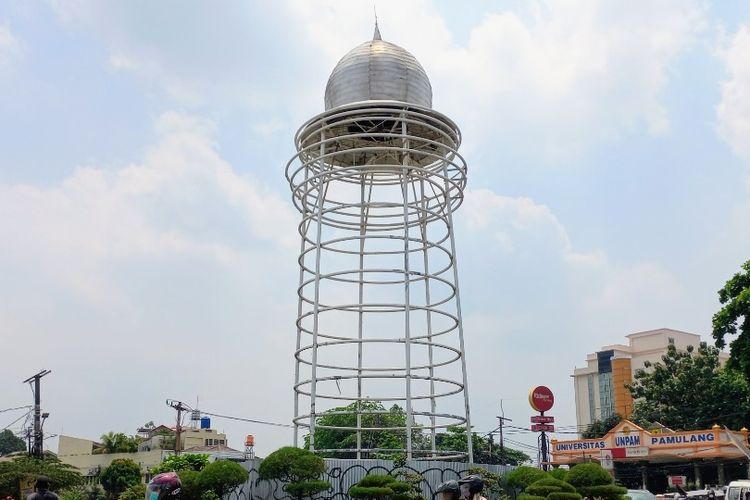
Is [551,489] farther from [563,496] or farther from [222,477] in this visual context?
[222,477]

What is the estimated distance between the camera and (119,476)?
275 feet

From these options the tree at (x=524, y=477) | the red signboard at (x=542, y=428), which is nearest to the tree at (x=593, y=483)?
the tree at (x=524, y=477)

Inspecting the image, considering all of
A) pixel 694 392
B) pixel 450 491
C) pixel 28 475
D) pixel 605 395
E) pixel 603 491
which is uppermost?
pixel 605 395

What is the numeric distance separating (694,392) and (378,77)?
58.1 meters

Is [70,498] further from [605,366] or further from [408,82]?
[605,366]

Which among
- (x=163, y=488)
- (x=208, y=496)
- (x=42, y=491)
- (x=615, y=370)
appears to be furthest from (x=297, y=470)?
(x=615, y=370)

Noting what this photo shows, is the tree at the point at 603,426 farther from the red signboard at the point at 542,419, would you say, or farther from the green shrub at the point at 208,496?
the green shrub at the point at 208,496

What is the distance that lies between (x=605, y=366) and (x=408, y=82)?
413 feet

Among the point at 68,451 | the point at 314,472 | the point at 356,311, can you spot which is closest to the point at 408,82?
the point at 356,311

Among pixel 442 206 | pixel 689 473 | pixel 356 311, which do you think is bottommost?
pixel 689 473

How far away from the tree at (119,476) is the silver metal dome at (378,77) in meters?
63.0

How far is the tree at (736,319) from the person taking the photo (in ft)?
135

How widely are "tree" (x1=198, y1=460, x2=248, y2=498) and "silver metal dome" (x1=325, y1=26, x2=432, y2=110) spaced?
1134 centimetres

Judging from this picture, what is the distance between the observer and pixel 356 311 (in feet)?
95.8
